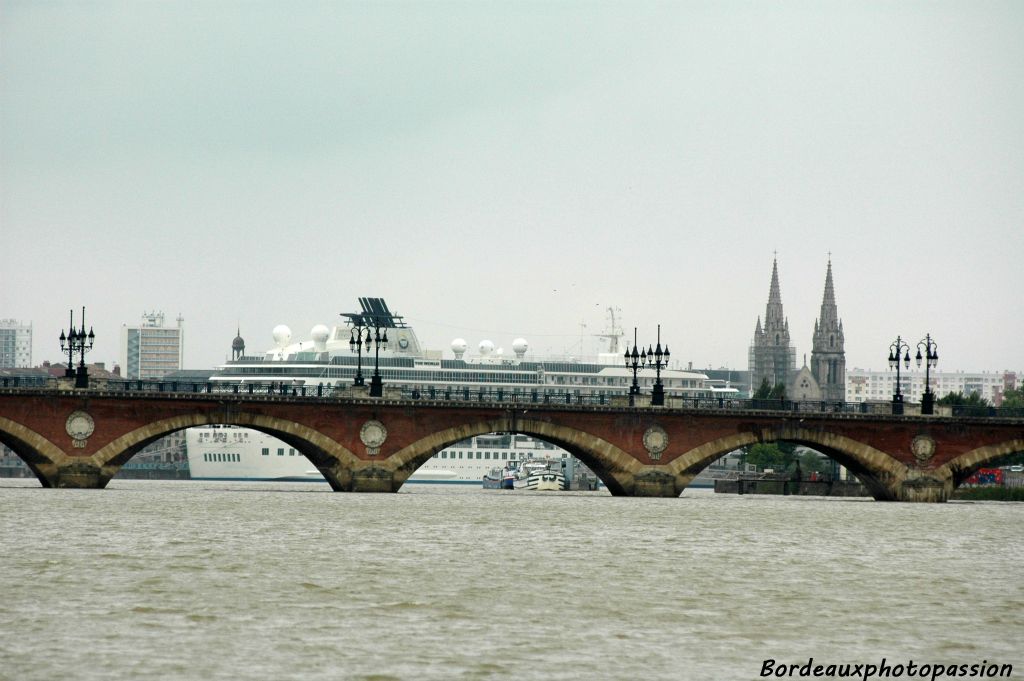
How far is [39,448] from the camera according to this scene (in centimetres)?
8162

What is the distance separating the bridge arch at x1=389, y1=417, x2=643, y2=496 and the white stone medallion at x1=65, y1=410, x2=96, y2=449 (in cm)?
1406

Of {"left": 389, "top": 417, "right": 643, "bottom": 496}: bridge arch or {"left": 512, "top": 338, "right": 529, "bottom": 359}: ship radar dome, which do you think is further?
{"left": 512, "top": 338, "right": 529, "bottom": 359}: ship radar dome

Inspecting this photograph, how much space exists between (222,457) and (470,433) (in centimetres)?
6700

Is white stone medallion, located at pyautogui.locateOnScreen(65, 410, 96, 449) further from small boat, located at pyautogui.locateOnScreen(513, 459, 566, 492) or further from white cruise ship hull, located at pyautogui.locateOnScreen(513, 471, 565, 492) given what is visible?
white cruise ship hull, located at pyautogui.locateOnScreen(513, 471, 565, 492)

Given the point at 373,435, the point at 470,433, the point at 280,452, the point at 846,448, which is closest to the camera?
the point at 373,435

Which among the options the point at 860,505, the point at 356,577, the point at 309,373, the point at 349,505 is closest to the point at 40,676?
the point at 356,577

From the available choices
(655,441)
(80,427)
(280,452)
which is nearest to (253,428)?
(80,427)

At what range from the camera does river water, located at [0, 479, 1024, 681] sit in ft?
102

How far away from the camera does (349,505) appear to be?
74.2m

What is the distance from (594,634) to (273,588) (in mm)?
9458

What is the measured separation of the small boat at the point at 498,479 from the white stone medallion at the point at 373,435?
173ft

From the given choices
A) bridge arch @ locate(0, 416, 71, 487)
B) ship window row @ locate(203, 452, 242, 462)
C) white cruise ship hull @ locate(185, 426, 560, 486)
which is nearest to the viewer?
bridge arch @ locate(0, 416, 71, 487)

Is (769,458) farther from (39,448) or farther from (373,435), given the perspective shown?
(39,448)

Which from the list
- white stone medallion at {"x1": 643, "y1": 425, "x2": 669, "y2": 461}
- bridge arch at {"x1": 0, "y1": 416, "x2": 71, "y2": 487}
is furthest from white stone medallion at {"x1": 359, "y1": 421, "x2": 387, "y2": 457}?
bridge arch at {"x1": 0, "y1": 416, "x2": 71, "y2": 487}
